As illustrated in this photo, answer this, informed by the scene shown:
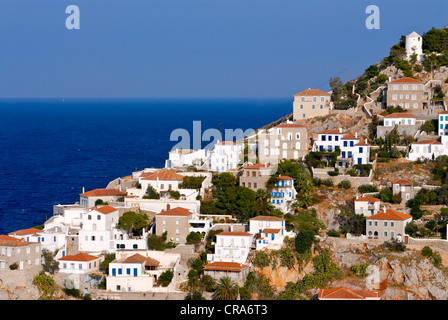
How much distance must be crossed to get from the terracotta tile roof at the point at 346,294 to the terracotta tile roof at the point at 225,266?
600 centimetres

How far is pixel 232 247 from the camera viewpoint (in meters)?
56.0

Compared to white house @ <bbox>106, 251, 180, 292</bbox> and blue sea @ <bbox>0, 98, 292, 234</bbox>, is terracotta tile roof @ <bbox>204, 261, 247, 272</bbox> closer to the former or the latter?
white house @ <bbox>106, 251, 180, 292</bbox>

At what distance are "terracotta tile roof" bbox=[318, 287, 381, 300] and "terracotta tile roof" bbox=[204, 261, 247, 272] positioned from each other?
236 inches

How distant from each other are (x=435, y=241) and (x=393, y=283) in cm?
432

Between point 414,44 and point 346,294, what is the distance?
46.6 meters

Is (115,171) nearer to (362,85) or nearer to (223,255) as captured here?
(362,85)

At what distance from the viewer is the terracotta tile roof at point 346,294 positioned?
1896 inches

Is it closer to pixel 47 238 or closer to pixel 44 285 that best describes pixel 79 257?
pixel 44 285

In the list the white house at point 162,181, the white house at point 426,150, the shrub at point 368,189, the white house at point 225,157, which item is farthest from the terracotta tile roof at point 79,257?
the white house at point 426,150

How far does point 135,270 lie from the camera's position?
2124 inches

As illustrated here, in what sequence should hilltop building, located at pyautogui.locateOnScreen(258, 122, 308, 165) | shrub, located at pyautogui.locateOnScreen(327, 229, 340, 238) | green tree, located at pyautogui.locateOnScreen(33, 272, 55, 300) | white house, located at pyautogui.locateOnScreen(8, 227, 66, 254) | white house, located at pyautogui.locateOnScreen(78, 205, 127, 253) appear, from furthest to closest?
1. hilltop building, located at pyautogui.locateOnScreen(258, 122, 308, 165)
2. white house, located at pyautogui.locateOnScreen(78, 205, 127, 253)
3. shrub, located at pyautogui.locateOnScreen(327, 229, 340, 238)
4. white house, located at pyautogui.locateOnScreen(8, 227, 66, 254)
5. green tree, located at pyautogui.locateOnScreen(33, 272, 55, 300)

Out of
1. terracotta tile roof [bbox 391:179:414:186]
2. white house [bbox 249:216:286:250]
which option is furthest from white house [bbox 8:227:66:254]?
terracotta tile roof [bbox 391:179:414:186]

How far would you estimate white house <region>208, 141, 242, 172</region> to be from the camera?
234ft
